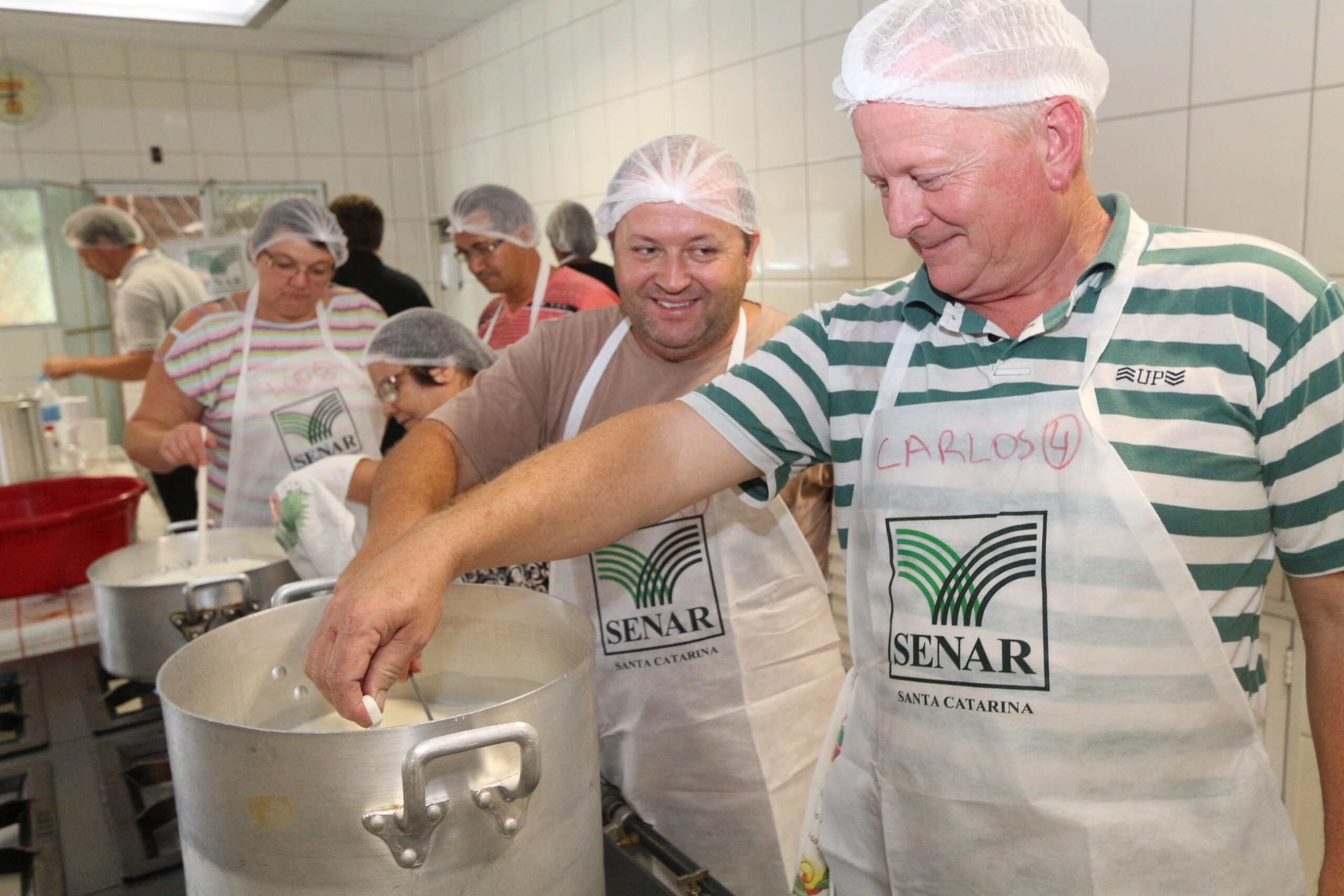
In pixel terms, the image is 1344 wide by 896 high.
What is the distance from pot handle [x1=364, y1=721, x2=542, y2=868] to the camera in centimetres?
54

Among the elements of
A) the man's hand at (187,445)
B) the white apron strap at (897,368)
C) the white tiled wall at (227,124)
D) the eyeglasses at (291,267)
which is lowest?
the man's hand at (187,445)

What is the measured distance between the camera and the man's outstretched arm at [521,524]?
2.23 ft

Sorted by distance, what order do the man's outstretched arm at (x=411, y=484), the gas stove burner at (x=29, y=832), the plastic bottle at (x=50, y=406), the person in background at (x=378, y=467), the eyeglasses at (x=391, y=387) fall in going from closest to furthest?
the gas stove burner at (x=29, y=832) < the man's outstretched arm at (x=411, y=484) < the person in background at (x=378, y=467) < the eyeglasses at (x=391, y=387) < the plastic bottle at (x=50, y=406)

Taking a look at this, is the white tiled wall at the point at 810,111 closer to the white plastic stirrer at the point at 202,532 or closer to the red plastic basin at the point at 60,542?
the white plastic stirrer at the point at 202,532

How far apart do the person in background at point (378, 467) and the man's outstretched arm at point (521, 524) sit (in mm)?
327

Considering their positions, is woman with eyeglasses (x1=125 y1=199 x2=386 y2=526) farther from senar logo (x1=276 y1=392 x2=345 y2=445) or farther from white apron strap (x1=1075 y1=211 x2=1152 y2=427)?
white apron strap (x1=1075 y1=211 x2=1152 y2=427)

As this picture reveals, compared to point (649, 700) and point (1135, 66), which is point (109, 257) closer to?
point (649, 700)

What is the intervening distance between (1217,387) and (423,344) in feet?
4.14

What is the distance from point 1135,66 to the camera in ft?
5.36

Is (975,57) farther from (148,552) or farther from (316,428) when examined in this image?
(316,428)

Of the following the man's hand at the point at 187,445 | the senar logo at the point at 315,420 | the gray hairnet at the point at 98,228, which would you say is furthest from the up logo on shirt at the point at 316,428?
the gray hairnet at the point at 98,228

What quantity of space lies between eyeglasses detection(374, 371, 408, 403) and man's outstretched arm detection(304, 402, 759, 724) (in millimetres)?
876

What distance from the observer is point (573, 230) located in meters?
2.94

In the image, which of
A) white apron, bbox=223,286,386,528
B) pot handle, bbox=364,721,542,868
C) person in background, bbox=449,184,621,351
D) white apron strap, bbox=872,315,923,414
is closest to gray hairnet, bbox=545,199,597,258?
person in background, bbox=449,184,621,351
